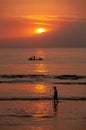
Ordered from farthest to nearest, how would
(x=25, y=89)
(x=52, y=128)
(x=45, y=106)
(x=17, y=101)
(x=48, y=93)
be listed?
(x=25, y=89) < (x=48, y=93) < (x=17, y=101) < (x=45, y=106) < (x=52, y=128)

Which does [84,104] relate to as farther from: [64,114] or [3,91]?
[3,91]

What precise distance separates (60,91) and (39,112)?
13345 millimetres

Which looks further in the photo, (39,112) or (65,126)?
(39,112)

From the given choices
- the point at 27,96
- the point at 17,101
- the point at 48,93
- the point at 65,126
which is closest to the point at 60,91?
the point at 48,93

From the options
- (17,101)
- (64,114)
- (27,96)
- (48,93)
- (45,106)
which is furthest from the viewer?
(48,93)

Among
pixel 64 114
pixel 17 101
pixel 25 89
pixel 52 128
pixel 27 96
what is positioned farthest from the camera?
pixel 25 89

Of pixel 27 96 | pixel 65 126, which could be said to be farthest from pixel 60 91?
pixel 65 126

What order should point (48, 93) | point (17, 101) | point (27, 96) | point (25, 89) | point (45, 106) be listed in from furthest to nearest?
point (25, 89), point (48, 93), point (27, 96), point (17, 101), point (45, 106)

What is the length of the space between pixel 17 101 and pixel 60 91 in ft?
27.8

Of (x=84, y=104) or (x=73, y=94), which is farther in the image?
(x=73, y=94)

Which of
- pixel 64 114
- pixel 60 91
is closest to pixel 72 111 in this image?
pixel 64 114

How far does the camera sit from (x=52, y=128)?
22938 millimetres

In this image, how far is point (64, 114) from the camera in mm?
27250

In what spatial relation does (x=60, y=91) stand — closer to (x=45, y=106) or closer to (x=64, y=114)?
(x=45, y=106)
